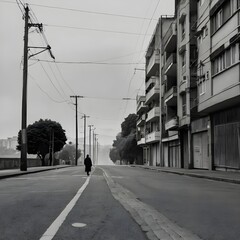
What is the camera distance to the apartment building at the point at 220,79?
85.4 ft

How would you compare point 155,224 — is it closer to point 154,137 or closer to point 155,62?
point 155,62

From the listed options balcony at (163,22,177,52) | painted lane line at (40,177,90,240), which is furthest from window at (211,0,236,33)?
painted lane line at (40,177,90,240)

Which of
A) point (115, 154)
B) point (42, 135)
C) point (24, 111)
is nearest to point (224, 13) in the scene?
point (24, 111)

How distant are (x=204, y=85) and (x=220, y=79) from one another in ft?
14.0

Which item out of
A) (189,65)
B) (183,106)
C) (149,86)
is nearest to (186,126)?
(183,106)

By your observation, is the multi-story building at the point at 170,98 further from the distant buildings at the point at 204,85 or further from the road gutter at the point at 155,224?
the road gutter at the point at 155,224

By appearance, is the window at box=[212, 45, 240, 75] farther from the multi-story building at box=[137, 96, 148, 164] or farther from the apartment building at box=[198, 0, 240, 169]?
the multi-story building at box=[137, 96, 148, 164]

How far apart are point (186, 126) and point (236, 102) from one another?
13.8 m

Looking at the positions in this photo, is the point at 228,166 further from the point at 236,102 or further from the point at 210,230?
the point at 210,230

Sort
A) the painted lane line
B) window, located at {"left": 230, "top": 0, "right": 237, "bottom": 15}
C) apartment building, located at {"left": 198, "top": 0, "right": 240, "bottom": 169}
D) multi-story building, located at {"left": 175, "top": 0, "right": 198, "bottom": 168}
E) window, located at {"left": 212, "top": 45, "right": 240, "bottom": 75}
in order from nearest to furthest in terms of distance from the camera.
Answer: the painted lane line
apartment building, located at {"left": 198, "top": 0, "right": 240, "bottom": 169}
window, located at {"left": 230, "top": 0, "right": 237, "bottom": 15}
window, located at {"left": 212, "top": 45, "right": 240, "bottom": 75}
multi-story building, located at {"left": 175, "top": 0, "right": 198, "bottom": 168}

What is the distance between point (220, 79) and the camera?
93.3 ft

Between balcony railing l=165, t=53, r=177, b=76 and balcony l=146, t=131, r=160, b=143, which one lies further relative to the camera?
balcony l=146, t=131, r=160, b=143

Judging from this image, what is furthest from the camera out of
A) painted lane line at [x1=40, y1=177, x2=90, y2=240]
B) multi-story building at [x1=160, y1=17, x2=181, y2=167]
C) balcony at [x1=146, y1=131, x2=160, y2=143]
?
balcony at [x1=146, y1=131, x2=160, y2=143]

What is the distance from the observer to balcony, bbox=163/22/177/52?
1740 inches
